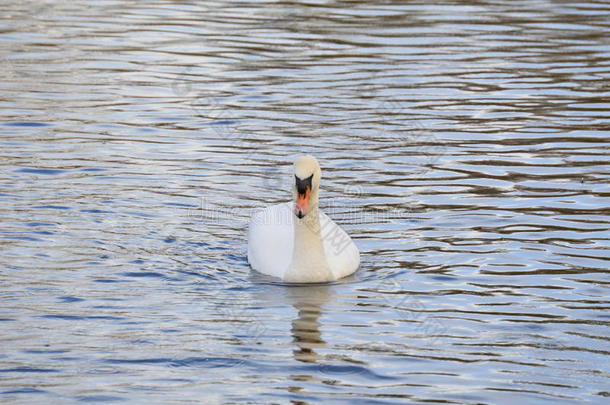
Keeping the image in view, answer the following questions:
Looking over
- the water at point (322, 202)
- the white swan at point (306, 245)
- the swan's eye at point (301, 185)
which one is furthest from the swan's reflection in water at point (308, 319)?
the swan's eye at point (301, 185)

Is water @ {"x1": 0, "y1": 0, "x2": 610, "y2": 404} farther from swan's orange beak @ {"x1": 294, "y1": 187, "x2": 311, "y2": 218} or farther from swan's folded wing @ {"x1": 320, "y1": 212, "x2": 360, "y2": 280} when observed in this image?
swan's orange beak @ {"x1": 294, "y1": 187, "x2": 311, "y2": 218}

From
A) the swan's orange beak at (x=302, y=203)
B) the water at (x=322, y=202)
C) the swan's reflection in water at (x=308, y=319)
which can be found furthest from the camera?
the swan's orange beak at (x=302, y=203)

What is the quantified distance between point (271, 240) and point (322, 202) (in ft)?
6.58

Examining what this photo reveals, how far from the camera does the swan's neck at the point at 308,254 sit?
11.9 meters

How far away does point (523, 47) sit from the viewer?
72.5ft

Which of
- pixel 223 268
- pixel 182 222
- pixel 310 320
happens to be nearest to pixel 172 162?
pixel 182 222

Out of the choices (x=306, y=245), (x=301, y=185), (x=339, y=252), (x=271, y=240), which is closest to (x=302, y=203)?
(x=301, y=185)

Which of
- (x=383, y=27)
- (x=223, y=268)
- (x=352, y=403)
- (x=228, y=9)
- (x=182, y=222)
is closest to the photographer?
(x=352, y=403)

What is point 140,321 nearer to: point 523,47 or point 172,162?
point 172,162

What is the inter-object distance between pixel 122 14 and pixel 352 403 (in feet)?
57.6

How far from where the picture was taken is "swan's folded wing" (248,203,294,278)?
12.0 meters

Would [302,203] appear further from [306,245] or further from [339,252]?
[339,252]

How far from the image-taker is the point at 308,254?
1190 centimetres

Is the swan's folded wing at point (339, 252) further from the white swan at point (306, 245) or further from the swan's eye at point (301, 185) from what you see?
the swan's eye at point (301, 185)
